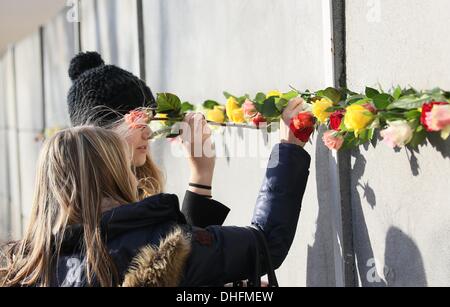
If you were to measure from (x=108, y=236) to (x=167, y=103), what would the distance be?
1073 millimetres

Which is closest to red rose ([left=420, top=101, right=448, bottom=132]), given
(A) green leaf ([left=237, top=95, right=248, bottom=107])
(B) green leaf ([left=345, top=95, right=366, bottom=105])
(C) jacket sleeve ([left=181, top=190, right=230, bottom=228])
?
(B) green leaf ([left=345, top=95, right=366, bottom=105])

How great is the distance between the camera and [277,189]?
2.37m

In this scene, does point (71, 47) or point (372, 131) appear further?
point (71, 47)

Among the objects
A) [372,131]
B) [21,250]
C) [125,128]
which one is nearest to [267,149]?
[125,128]

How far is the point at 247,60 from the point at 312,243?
896 mm

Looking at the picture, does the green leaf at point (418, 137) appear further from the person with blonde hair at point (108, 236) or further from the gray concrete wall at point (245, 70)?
the gray concrete wall at point (245, 70)

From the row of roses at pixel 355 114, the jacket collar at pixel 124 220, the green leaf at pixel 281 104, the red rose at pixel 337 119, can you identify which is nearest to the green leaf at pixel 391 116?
the row of roses at pixel 355 114

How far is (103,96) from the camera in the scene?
287 cm

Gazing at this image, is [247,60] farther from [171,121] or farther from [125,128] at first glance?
[125,128]

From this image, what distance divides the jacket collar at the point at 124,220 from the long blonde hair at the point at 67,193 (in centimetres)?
2

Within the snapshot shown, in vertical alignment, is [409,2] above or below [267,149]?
above

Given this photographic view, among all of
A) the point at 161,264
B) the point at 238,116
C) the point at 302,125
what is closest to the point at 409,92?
the point at 302,125

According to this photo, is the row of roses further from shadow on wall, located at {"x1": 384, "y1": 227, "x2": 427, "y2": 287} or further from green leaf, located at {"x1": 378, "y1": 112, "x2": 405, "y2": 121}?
shadow on wall, located at {"x1": 384, "y1": 227, "x2": 427, "y2": 287}

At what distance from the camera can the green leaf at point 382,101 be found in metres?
2.18
